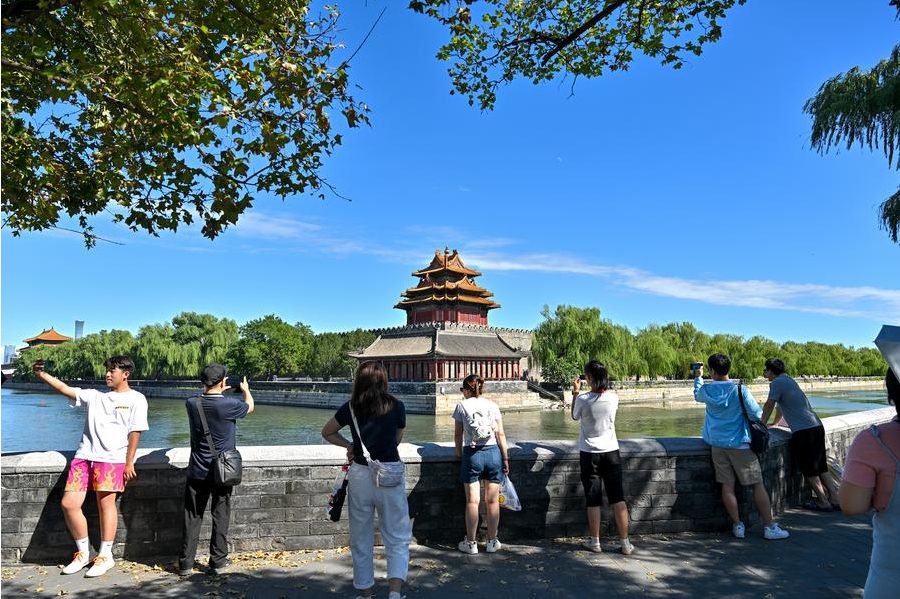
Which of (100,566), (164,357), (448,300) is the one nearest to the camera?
(100,566)

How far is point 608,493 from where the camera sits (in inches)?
198

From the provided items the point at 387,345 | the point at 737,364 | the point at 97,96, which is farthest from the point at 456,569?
the point at 737,364

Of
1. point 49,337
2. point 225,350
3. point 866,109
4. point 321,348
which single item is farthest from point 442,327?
point 49,337

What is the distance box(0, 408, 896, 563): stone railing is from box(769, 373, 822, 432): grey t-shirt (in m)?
0.44

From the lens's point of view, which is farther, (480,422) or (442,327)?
(442,327)

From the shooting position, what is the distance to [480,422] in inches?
190

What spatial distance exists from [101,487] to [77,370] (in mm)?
71713

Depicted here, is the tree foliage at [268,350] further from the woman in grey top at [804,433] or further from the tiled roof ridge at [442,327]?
the woman in grey top at [804,433]

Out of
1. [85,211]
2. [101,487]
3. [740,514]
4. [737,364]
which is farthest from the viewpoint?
[737,364]

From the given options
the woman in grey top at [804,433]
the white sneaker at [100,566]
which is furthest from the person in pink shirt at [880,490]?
the white sneaker at [100,566]

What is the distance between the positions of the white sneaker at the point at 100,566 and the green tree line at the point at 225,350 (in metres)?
52.7

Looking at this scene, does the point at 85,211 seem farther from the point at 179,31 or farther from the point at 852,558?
the point at 852,558

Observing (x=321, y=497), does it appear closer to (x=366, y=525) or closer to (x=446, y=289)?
(x=366, y=525)

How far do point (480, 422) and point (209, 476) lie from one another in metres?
2.11
